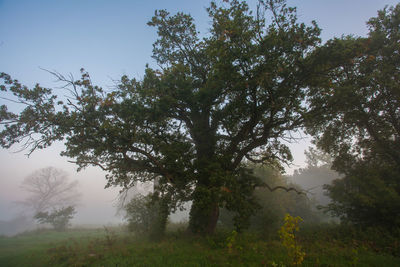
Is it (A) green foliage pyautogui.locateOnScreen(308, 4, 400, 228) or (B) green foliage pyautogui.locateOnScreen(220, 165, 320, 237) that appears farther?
(B) green foliage pyautogui.locateOnScreen(220, 165, 320, 237)

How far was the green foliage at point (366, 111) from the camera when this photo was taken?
10438mm

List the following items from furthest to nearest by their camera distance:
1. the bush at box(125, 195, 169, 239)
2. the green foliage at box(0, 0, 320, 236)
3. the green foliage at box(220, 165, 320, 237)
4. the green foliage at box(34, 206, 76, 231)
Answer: the green foliage at box(34, 206, 76, 231) < the green foliage at box(220, 165, 320, 237) < the bush at box(125, 195, 169, 239) < the green foliage at box(0, 0, 320, 236)

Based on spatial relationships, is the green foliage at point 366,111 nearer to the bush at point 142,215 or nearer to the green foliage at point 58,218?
the bush at point 142,215

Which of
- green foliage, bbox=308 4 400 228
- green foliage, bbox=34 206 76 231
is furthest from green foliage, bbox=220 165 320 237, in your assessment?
green foliage, bbox=34 206 76 231

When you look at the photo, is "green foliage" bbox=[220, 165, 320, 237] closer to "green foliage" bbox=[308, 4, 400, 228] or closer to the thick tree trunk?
"green foliage" bbox=[308, 4, 400, 228]

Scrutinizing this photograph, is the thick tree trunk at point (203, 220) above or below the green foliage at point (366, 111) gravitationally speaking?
below

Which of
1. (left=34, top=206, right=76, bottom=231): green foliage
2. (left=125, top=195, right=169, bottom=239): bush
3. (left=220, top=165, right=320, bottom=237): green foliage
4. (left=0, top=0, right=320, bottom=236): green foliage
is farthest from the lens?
(left=34, top=206, right=76, bottom=231): green foliage

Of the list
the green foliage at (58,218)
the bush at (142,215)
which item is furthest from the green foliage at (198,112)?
the green foliage at (58,218)

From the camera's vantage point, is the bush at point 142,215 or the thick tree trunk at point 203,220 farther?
the bush at point 142,215

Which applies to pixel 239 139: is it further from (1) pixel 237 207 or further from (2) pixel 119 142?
(2) pixel 119 142

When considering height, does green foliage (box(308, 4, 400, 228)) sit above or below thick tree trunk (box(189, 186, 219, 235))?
above

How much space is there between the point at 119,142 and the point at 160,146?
237 cm

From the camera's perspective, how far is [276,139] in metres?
13.7

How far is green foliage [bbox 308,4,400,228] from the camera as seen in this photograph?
34.2ft
